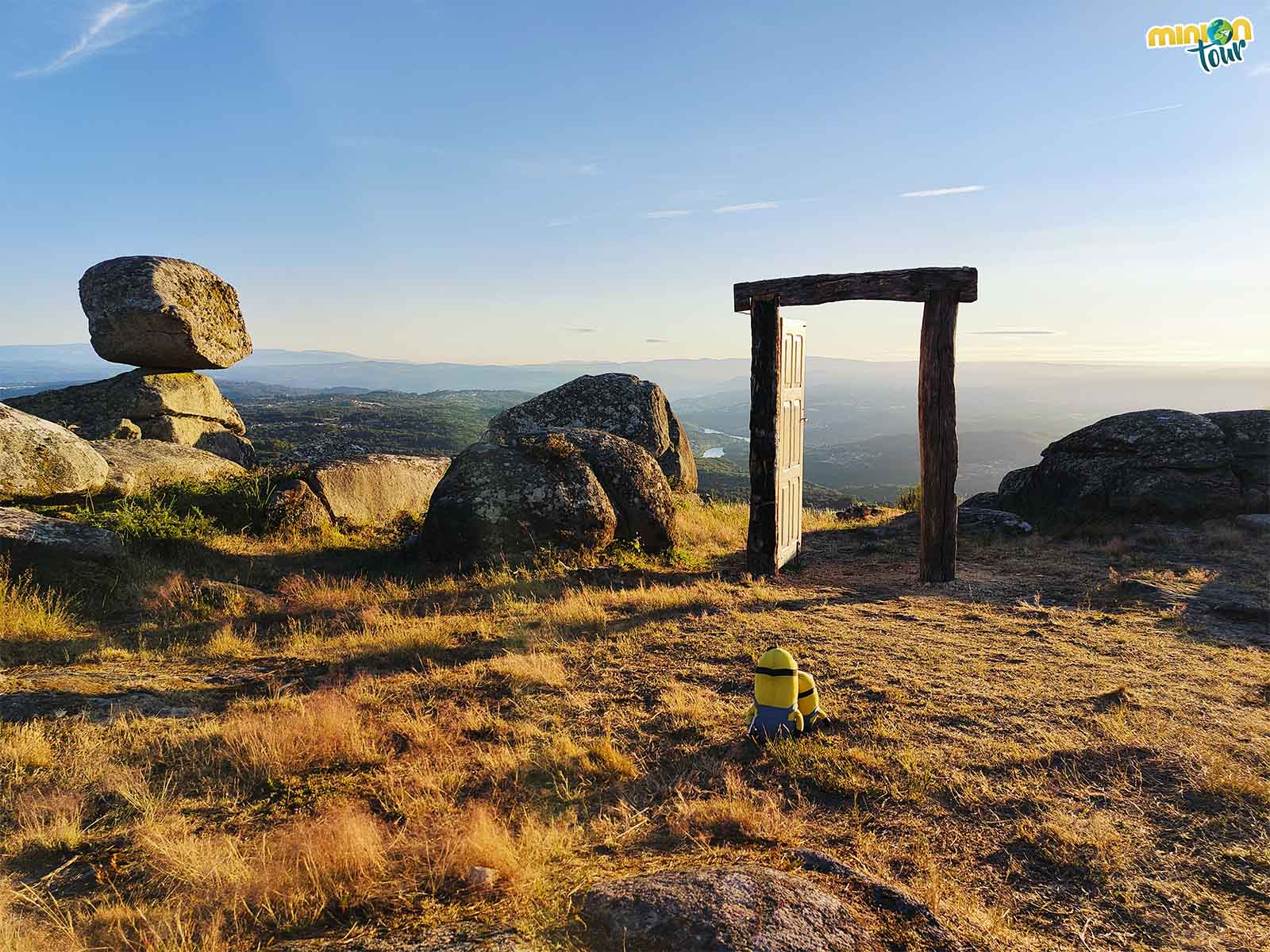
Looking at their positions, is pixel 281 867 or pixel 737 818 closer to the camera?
pixel 281 867

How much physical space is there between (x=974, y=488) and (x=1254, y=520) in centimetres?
10738

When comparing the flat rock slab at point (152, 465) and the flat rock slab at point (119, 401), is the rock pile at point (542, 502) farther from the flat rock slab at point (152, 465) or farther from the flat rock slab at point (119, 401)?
the flat rock slab at point (119, 401)

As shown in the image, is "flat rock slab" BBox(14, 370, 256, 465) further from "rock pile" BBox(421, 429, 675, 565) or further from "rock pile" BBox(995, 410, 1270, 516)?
"rock pile" BBox(995, 410, 1270, 516)

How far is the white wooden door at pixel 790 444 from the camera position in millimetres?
9469

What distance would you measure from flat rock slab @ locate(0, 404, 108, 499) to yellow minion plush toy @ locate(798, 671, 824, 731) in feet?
31.3

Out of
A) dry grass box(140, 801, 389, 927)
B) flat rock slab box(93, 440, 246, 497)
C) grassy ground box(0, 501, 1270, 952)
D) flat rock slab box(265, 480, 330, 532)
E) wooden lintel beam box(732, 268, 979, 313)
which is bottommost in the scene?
grassy ground box(0, 501, 1270, 952)

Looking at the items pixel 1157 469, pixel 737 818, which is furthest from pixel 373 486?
pixel 1157 469

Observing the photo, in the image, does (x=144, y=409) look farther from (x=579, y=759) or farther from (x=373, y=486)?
(x=579, y=759)

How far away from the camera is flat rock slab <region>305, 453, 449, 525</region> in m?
10.6

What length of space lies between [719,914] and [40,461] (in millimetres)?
10048

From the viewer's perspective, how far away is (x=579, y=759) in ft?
13.6

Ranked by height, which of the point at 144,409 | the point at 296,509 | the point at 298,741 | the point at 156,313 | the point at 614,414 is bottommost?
the point at 298,741

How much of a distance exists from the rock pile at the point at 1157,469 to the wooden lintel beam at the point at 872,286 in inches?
275

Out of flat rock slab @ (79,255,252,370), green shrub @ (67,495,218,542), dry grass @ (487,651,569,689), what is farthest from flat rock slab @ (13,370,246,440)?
dry grass @ (487,651,569,689)
